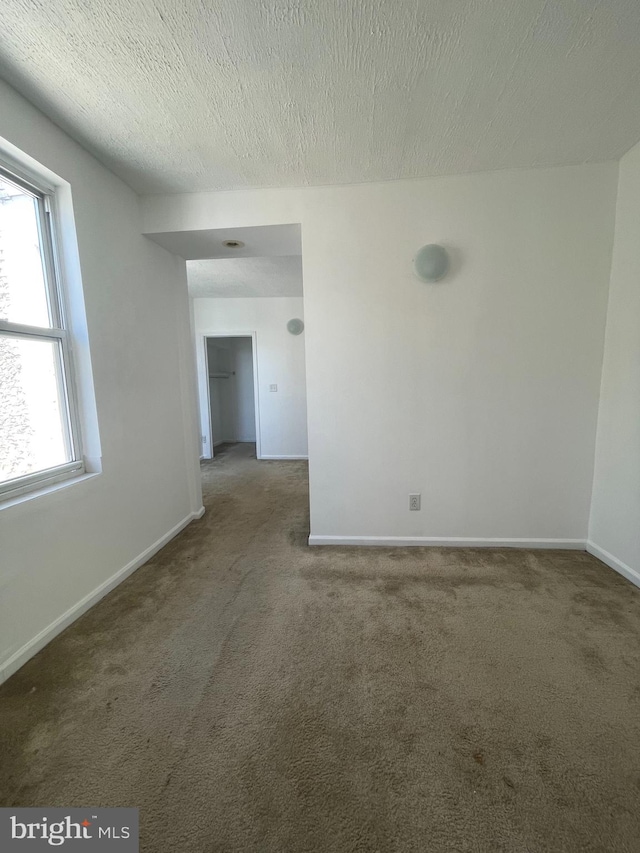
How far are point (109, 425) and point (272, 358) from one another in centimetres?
328

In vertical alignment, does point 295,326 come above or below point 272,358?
above

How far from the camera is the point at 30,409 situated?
1.59 m

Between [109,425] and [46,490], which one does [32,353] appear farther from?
[46,490]

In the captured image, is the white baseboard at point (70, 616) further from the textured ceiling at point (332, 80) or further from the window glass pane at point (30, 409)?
the textured ceiling at point (332, 80)

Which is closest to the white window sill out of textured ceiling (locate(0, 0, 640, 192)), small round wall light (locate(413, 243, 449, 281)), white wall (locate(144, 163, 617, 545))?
white wall (locate(144, 163, 617, 545))

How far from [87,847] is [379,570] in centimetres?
159

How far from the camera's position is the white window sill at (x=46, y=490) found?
1.40 metres

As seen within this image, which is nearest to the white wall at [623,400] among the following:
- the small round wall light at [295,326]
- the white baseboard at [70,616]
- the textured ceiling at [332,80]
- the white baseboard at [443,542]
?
the white baseboard at [443,542]

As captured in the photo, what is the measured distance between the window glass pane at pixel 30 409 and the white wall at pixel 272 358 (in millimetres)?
3352

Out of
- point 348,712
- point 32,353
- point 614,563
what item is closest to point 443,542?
point 614,563

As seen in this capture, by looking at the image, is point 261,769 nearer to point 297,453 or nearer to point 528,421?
point 528,421

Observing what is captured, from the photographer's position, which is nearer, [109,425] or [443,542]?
[109,425]

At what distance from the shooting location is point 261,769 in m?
0.98

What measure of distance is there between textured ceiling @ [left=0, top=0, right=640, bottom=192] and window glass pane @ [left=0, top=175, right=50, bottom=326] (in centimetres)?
45
